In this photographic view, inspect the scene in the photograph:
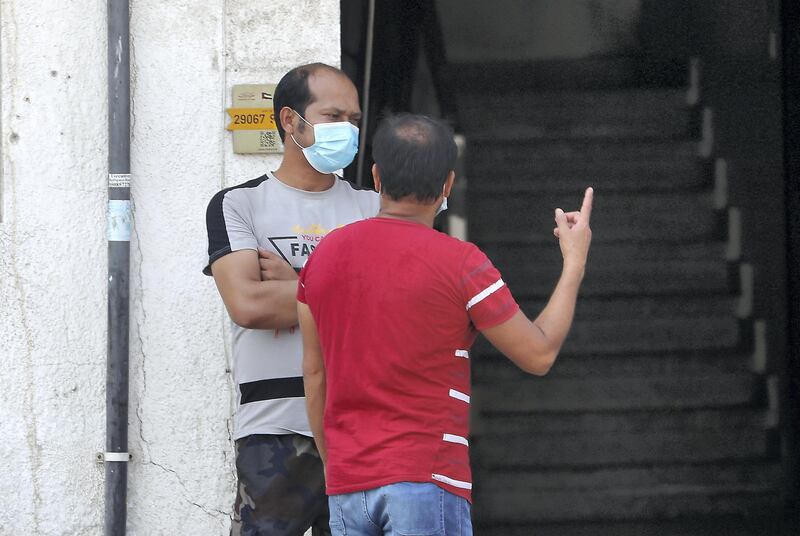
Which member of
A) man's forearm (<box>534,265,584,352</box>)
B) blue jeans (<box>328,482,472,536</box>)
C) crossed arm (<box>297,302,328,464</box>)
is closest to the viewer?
blue jeans (<box>328,482,472,536</box>)

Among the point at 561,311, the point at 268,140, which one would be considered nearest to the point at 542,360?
the point at 561,311

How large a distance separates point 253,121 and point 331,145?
835 millimetres

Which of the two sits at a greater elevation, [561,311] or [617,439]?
[561,311]

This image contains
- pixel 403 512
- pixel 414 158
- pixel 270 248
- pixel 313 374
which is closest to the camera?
pixel 403 512

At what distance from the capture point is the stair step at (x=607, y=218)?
4.57 meters

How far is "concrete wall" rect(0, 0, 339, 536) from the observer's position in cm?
377

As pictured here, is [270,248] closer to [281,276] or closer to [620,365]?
[281,276]

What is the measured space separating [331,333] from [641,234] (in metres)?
2.53

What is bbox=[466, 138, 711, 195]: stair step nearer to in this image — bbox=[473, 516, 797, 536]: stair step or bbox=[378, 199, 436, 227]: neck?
bbox=[473, 516, 797, 536]: stair step

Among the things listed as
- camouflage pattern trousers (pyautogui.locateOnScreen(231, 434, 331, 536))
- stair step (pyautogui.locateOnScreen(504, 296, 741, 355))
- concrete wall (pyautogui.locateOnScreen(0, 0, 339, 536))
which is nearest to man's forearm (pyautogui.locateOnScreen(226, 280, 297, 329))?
camouflage pattern trousers (pyautogui.locateOnScreen(231, 434, 331, 536))

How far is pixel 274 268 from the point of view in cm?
290

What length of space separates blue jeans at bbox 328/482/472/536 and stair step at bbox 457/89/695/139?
2.47 meters

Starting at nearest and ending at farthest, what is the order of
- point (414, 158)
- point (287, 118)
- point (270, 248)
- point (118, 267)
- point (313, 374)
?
point (414, 158)
point (313, 374)
point (270, 248)
point (287, 118)
point (118, 267)

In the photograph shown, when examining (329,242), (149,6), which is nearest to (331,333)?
(329,242)
